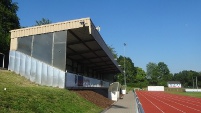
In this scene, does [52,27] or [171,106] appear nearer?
[52,27]

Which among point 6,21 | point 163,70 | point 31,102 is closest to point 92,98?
point 31,102

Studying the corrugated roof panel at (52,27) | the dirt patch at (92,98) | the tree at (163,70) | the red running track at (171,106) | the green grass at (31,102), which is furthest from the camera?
the tree at (163,70)

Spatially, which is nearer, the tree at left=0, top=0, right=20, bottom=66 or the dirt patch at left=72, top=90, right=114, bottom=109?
the dirt patch at left=72, top=90, right=114, bottom=109

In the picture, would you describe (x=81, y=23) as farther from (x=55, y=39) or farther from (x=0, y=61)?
(x=0, y=61)

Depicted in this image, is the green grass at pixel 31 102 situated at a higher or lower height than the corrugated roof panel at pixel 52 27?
lower

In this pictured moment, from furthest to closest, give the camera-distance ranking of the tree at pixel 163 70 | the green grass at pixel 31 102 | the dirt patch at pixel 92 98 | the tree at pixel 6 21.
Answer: the tree at pixel 163 70 < the tree at pixel 6 21 < the dirt patch at pixel 92 98 < the green grass at pixel 31 102

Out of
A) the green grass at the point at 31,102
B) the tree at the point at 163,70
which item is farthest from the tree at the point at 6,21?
the tree at the point at 163,70

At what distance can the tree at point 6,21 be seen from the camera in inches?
1590

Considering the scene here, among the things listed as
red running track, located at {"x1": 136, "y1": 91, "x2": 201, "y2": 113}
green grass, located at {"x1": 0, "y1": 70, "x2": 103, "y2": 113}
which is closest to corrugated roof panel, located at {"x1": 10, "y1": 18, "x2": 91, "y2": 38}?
green grass, located at {"x1": 0, "y1": 70, "x2": 103, "y2": 113}

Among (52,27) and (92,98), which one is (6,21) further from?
(92,98)

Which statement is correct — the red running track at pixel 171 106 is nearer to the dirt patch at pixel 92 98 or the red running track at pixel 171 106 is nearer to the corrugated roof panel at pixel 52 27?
the dirt patch at pixel 92 98

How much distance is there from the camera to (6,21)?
4531 centimetres

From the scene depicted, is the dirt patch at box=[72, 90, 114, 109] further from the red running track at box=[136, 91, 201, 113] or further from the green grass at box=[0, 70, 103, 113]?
the green grass at box=[0, 70, 103, 113]

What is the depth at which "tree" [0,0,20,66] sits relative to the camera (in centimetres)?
4038
